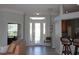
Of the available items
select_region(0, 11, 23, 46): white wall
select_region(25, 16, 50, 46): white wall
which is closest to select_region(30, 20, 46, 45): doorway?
select_region(25, 16, 50, 46): white wall

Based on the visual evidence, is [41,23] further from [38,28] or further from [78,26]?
[78,26]

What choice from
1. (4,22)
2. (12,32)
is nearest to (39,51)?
(4,22)

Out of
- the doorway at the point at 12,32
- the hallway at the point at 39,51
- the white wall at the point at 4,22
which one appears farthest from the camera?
the doorway at the point at 12,32

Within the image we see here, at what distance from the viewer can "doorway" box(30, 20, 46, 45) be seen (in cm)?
1402

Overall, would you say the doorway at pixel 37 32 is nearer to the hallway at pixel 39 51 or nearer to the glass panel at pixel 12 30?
the glass panel at pixel 12 30

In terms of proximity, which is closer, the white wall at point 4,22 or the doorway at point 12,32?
the white wall at point 4,22

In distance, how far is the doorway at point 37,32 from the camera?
1402 centimetres

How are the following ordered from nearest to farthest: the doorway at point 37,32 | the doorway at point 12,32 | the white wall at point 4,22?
the white wall at point 4,22
the doorway at point 12,32
the doorway at point 37,32

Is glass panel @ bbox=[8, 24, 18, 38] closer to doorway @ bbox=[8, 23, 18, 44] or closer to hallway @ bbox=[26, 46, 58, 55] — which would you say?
doorway @ bbox=[8, 23, 18, 44]

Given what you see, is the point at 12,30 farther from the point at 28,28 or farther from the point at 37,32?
the point at 37,32

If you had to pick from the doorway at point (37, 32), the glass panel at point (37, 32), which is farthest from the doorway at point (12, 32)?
the glass panel at point (37, 32)

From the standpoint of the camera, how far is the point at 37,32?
566 inches
